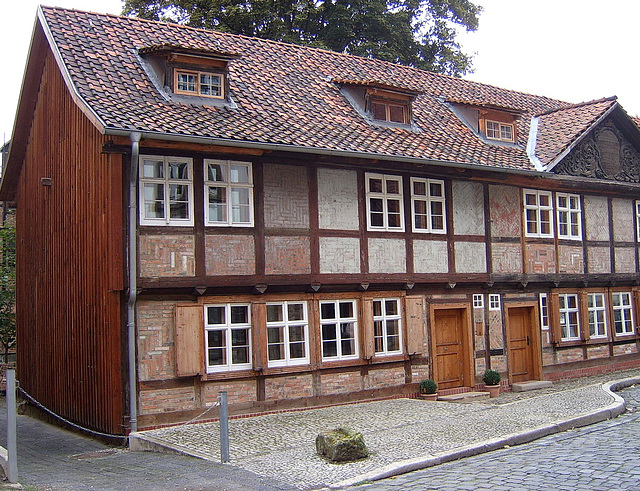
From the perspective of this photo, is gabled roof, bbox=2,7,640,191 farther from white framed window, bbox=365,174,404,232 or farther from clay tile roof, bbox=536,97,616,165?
white framed window, bbox=365,174,404,232

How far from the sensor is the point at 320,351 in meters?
15.8

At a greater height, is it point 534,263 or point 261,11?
point 261,11

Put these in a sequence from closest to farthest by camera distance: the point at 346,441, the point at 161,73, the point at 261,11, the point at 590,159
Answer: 1. the point at 346,441
2. the point at 161,73
3. the point at 590,159
4. the point at 261,11

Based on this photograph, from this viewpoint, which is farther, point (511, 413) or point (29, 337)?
point (29, 337)

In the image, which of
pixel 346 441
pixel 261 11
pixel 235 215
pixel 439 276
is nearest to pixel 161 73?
pixel 235 215

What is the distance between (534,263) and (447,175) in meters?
3.67

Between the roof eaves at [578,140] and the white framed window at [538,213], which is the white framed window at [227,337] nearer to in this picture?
the white framed window at [538,213]

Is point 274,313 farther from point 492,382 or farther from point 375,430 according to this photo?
point 492,382

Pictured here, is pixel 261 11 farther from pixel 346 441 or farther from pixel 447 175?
pixel 346 441

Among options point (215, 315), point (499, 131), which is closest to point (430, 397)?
point (215, 315)

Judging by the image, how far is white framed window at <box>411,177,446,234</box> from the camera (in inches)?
690

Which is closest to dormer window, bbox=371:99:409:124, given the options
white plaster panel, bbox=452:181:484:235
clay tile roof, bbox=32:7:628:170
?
clay tile roof, bbox=32:7:628:170

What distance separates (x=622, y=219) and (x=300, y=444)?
14310 millimetres

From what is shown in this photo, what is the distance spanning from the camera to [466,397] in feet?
57.7
